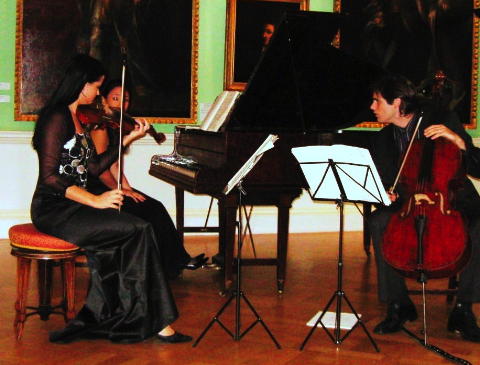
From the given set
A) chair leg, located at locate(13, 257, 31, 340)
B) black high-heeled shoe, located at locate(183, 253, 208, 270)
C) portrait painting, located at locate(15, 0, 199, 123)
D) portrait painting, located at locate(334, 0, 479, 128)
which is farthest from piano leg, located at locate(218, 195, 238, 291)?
portrait painting, located at locate(334, 0, 479, 128)

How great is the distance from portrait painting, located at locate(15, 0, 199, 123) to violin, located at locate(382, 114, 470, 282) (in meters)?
3.14

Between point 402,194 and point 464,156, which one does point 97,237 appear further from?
point 464,156

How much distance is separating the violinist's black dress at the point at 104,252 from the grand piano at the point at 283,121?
90 centimetres

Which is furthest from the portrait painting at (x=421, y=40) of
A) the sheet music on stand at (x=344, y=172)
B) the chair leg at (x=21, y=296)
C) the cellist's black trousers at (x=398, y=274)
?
the chair leg at (x=21, y=296)

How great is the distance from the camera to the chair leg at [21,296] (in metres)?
3.44

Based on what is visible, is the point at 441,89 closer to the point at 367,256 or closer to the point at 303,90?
the point at 303,90

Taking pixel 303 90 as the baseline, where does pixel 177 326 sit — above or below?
below

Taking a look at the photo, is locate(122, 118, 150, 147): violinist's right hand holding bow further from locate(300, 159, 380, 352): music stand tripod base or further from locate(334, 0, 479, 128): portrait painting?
locate(334, 0, 479, 128): portrait painting

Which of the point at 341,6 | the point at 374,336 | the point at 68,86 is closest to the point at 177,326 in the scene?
the point at 374,336

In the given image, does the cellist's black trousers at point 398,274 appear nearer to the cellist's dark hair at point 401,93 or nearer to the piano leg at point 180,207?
the cellist's dark hair at point 401,93

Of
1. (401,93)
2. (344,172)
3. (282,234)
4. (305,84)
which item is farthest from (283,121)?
(344,172)

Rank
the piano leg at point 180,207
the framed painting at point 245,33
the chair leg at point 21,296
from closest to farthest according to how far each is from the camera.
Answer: the chair leg at point 21,296
the piano leg at point 180,207
the framed painting at point 245,33

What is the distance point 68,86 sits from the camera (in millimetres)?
3574

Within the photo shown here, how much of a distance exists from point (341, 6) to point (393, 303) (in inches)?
151
